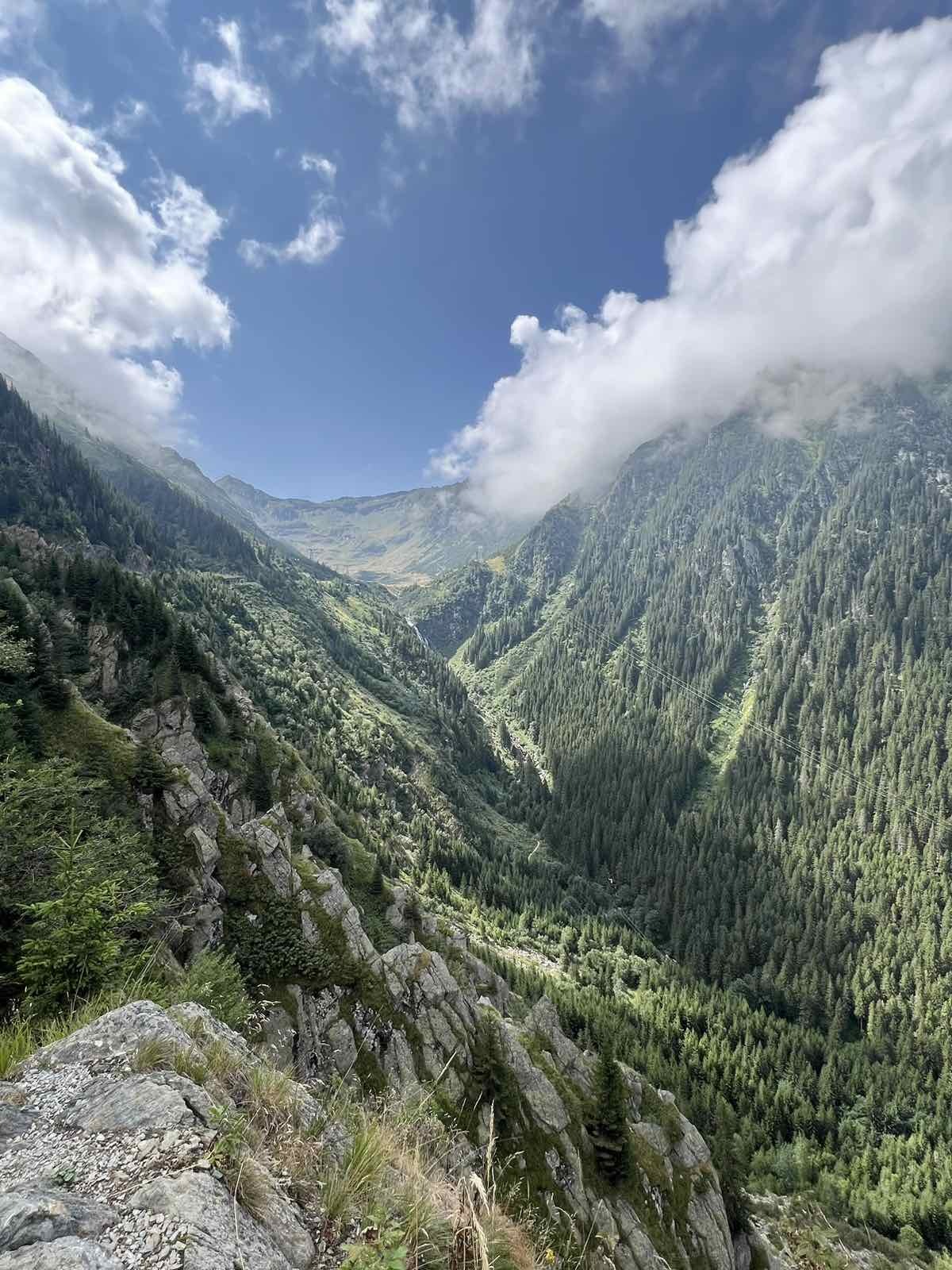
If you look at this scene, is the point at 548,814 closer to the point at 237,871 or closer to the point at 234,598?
the point at 234,598

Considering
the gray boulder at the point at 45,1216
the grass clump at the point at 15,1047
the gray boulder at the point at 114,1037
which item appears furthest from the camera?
the gray boulder at the point at 114,1037

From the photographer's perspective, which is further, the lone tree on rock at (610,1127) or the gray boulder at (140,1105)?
the lone tree on rock at (610,1127)

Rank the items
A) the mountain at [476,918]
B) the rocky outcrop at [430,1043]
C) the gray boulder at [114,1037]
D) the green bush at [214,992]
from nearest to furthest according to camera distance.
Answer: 1. the gray boulder at [114,1037]
2. the green bush at [214,992]
3. the mountain at [476,918]
4. the rocky outcrop at [430,1043]

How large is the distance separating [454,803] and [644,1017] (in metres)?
68.0

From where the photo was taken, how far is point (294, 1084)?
6.79 meters

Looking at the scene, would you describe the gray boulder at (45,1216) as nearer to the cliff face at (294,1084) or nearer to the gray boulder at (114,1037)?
the cliff face at (294,1084)

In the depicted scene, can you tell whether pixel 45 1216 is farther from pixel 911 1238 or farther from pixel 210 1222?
pixel 911 1238

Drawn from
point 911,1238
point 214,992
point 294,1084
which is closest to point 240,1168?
point 294,1084

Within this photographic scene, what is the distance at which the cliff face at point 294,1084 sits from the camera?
4273 mm

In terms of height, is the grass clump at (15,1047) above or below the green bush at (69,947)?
above

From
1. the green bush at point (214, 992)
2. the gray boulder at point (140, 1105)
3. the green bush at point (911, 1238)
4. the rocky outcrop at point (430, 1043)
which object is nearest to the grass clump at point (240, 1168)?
the gray boulder at point (140, 1105)

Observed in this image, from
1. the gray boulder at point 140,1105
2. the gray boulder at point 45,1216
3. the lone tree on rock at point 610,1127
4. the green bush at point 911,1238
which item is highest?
the gray boulder at point 45,1216

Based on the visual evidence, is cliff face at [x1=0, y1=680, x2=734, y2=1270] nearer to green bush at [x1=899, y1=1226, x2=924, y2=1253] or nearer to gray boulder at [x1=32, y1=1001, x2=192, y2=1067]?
gray boulder at [x1=32, y1=1001, x2=192, y2=1067]

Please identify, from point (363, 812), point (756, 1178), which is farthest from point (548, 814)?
point (756, 1178)
